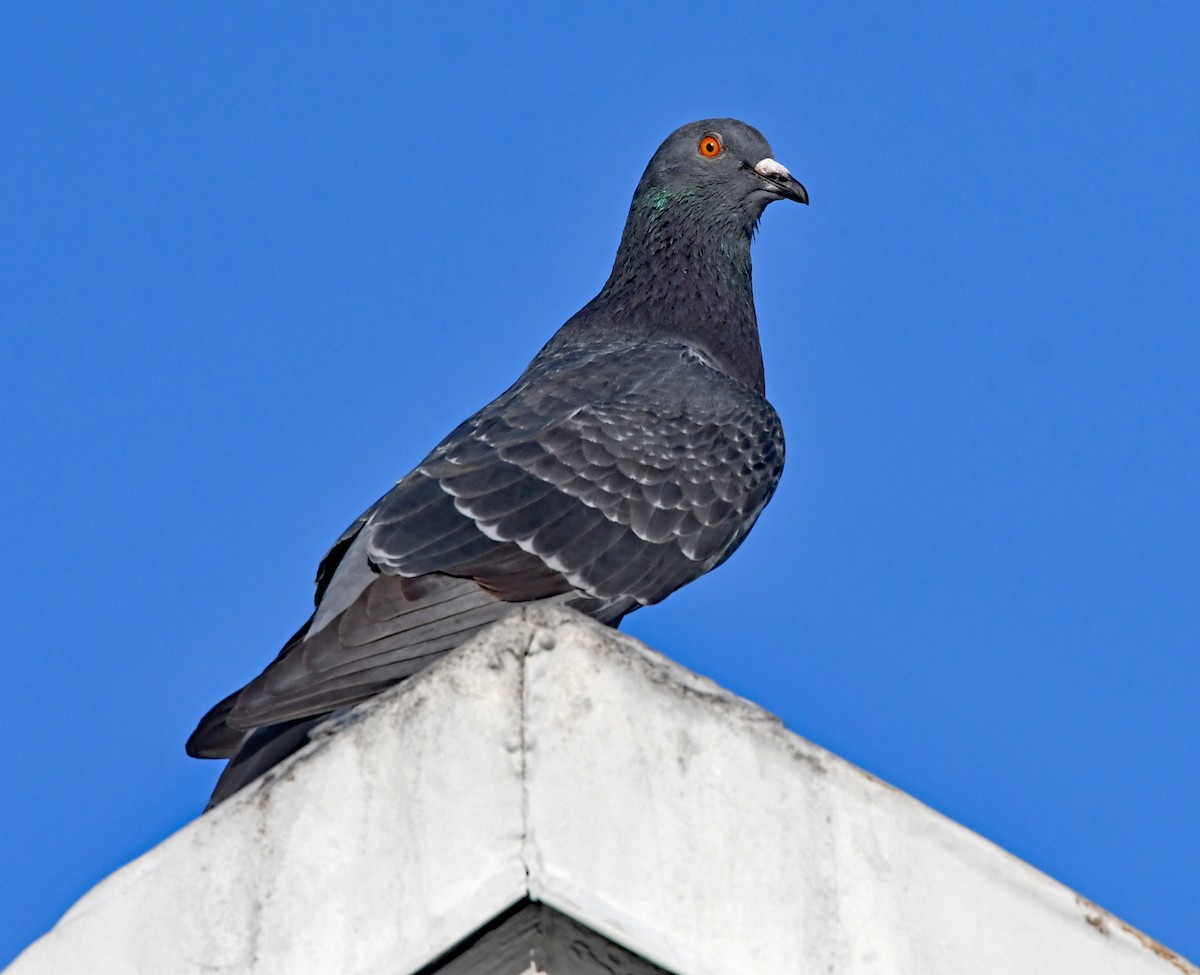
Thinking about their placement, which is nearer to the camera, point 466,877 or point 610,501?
point 466,877

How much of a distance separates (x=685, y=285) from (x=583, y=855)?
6555 millimetres

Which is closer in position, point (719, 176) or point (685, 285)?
point (685, 285)

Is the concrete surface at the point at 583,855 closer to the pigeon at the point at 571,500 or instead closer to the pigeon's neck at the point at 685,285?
the pigeon at the point at 571,500

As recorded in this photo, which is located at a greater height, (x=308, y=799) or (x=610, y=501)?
(x=610, y=501)

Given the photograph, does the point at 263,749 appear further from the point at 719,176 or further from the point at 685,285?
the point at 719,176

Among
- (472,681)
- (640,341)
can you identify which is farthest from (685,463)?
(472,681)

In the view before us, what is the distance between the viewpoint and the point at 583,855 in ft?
15.5

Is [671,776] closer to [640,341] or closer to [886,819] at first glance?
[886,819]

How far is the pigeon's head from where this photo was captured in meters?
11.3

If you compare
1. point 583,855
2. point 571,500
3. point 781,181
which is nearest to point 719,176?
point 781,181

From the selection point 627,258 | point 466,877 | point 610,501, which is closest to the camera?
point 466,877

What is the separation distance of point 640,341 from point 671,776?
578 cm

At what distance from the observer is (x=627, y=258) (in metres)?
11.3

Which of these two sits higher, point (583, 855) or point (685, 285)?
point (685, 285)
